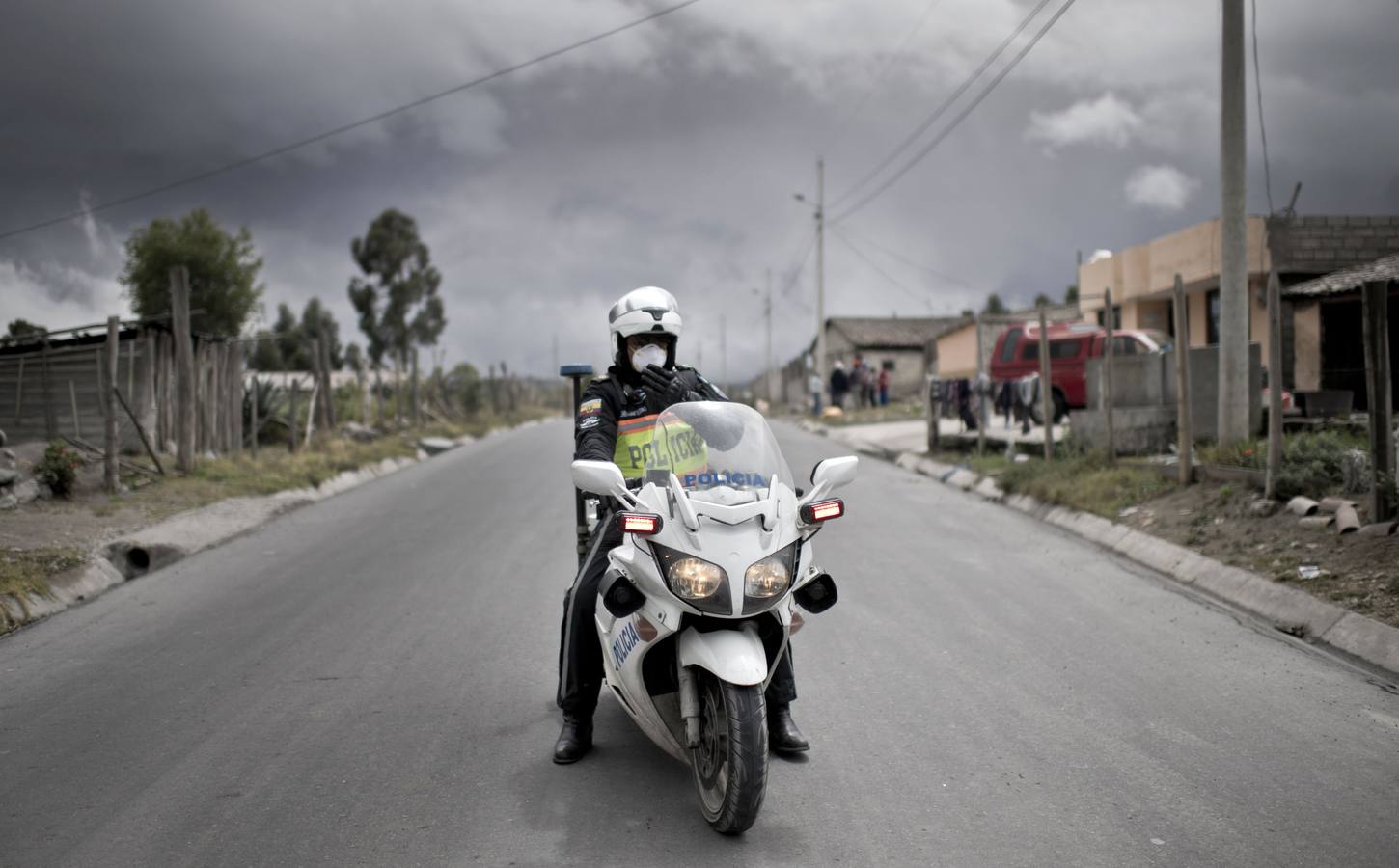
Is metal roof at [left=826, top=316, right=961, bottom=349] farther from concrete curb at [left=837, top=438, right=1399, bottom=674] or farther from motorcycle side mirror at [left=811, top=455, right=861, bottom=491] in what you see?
motorcycle side mirror at [left=811, top=455, right=861, bottom=491]

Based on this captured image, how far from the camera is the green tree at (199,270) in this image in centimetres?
4731

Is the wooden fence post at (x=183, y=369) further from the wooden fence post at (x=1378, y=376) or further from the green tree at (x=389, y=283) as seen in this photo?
the green tree at (x=389, y=283)

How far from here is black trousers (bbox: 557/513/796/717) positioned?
4234mm

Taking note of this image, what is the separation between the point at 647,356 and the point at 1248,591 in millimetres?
5139

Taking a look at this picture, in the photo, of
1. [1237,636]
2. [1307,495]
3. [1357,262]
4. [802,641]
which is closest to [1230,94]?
[1307,495]

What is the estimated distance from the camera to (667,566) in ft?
11.5

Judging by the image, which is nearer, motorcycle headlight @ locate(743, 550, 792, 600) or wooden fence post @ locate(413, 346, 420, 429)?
motorcycle headlight @ locate(743, 550, 792, 600)

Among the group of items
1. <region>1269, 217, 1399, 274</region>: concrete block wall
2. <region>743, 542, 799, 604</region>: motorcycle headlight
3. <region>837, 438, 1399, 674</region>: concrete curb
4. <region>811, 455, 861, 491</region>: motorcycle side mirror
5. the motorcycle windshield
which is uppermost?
<region>1269, 217, 1399, 274</region>: concrete block wall

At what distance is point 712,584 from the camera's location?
3.40 meters

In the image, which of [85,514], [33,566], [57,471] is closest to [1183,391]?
[33,566]

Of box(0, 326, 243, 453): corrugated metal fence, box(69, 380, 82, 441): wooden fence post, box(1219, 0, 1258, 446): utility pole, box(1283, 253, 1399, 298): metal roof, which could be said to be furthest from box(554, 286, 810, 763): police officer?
box(1283, 253, 1399, 298): metal roof

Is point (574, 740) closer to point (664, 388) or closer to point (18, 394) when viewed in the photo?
point (664, 388)

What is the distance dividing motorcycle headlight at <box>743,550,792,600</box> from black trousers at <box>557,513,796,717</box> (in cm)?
79

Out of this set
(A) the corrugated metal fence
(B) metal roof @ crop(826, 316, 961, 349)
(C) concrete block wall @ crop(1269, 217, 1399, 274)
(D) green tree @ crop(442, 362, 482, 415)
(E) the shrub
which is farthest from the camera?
(B) metal roof @ crop(826, 316, 961, 349)
